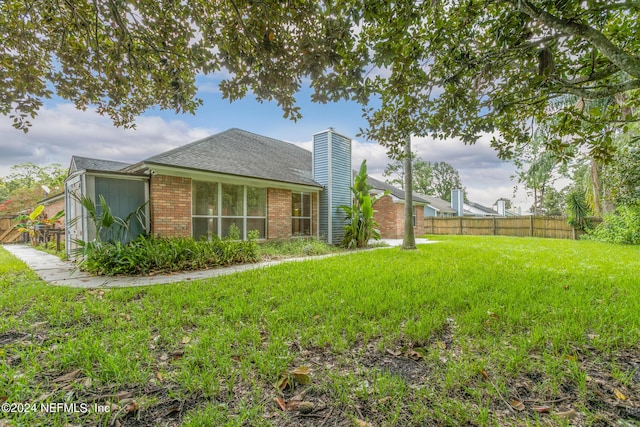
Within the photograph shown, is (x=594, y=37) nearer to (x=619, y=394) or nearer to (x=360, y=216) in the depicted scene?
(x=619, y=394)

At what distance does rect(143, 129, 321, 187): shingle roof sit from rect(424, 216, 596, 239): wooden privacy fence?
14675mm

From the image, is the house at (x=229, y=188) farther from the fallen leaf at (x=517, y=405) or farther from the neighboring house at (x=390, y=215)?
the fallen leaf at (x=517, y=405)

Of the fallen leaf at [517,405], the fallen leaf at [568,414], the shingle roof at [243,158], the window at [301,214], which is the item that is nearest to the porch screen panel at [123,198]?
the shingle roof at [243,158]

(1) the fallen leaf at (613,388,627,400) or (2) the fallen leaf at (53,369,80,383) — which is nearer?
(1) the fallen leaf at (613,388,627,400)

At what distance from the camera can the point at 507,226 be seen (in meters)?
21.1

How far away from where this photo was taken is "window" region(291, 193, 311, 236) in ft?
38.7

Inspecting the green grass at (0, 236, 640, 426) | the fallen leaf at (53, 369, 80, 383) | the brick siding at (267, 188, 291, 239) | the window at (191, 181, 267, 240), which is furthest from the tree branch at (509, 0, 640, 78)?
the brick siding at (267, 188, 291, 239)

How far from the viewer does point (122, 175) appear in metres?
7.55

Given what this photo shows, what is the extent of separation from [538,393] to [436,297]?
80.9 inches

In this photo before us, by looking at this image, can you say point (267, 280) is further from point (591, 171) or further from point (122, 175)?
point (591, 171)

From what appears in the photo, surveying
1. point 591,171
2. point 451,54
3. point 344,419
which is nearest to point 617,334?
point 344,419

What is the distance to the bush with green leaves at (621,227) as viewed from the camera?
12781mm

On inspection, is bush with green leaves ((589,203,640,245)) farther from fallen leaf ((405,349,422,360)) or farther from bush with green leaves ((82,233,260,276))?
bush with green leaves ((82,233,260,276))

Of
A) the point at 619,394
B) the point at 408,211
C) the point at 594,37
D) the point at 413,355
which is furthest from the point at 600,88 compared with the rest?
the point at 408,211
